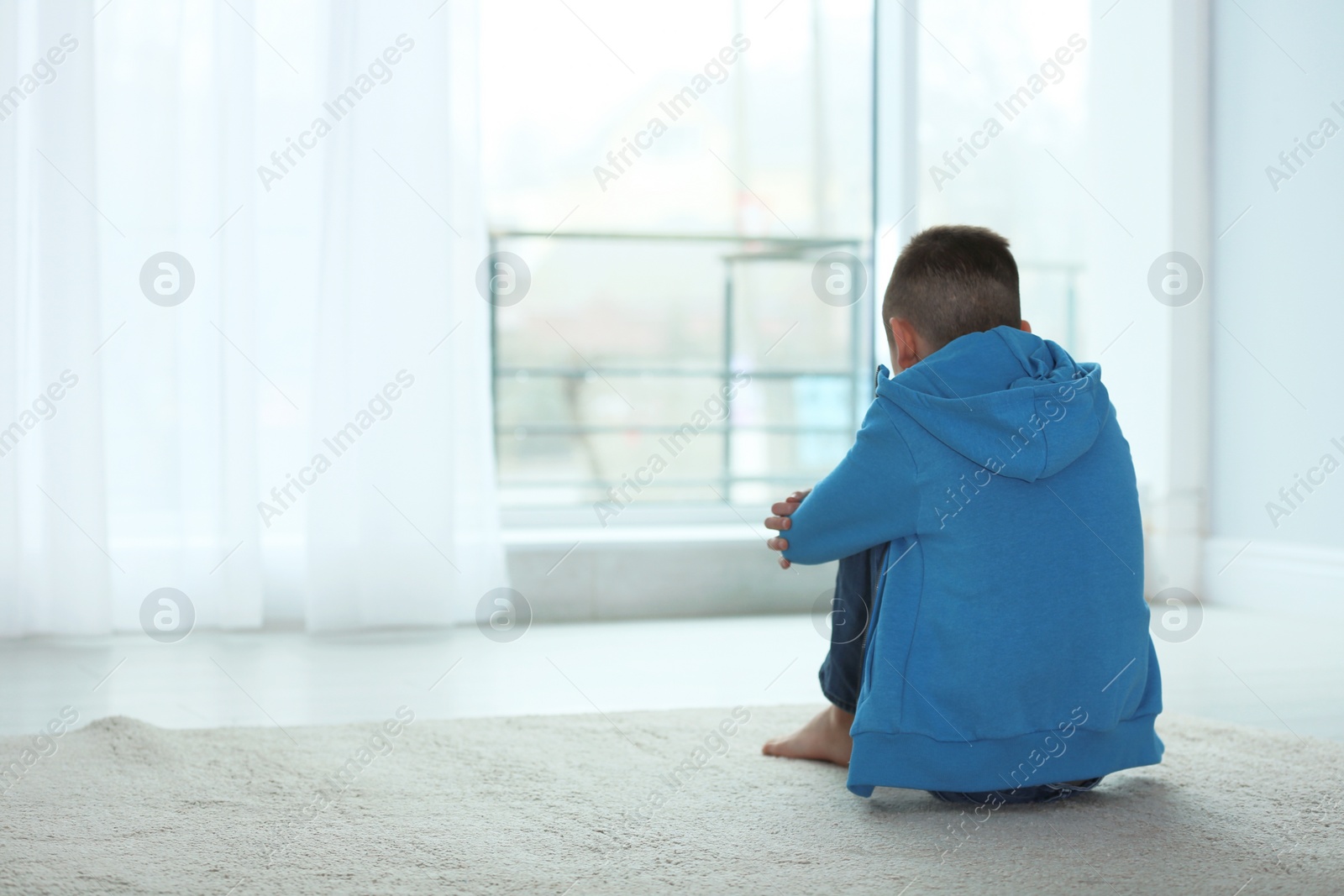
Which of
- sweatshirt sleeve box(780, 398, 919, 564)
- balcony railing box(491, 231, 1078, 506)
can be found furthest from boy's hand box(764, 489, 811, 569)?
balcony railing box(491, 231, 1078, 506)

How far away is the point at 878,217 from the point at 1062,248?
2348 millimetres

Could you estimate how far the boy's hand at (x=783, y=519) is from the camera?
3.63 feet

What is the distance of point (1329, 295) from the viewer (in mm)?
2379

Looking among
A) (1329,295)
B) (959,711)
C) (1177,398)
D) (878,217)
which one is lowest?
(959,711)

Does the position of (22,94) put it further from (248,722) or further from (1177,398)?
(1177,398)

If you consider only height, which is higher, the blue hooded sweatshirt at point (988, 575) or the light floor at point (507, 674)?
the blue hooded sweatshirt at point (988, 575)

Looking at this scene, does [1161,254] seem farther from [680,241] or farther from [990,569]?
[990,569]

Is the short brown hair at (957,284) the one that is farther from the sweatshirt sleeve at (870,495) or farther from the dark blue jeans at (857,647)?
the dark blue jeans at (857,647)

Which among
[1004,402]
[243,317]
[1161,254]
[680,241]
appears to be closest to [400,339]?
[243,317]

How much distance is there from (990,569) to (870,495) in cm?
12

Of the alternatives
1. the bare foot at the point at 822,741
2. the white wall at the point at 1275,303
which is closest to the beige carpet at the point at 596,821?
the bare foot at the point at 822,741

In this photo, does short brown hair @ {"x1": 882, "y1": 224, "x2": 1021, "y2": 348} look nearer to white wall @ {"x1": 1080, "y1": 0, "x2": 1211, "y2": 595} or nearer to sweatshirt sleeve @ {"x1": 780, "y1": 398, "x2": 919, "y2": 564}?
sweatshirt sleeve @ {"x1": 780, "y1": 398, "x2": 919, "y2": 564}

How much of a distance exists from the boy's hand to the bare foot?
8.1 inches

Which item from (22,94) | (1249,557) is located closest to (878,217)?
(1249,557)
